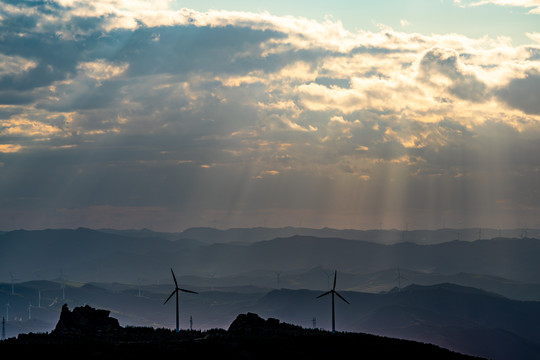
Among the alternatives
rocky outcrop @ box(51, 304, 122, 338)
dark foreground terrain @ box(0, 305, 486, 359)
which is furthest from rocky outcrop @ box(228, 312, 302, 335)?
rocky outcrop @ box(51, 304, 122, 338)

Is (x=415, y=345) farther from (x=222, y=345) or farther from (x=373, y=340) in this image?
(x=222, y=345)

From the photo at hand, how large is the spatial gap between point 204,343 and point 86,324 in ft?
119

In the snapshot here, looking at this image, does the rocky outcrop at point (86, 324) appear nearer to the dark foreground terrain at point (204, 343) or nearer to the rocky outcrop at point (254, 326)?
the dark foreground terrain at point (204, 343)

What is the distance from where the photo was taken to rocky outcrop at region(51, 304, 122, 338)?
133625 millimetres

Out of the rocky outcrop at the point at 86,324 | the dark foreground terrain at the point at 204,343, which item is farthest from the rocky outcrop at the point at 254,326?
the rocky outcrop at the point at 86,324

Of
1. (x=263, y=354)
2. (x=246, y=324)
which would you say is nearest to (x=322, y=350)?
(x=263, y=354)

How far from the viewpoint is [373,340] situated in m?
136

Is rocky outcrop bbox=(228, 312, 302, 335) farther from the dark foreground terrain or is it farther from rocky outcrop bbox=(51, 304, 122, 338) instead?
rocky outcrop bbox=(51, 304, 122, 338)

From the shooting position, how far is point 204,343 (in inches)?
4564

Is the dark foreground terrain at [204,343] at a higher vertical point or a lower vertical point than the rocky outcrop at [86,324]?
lower

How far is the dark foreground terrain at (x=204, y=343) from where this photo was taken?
359 feet

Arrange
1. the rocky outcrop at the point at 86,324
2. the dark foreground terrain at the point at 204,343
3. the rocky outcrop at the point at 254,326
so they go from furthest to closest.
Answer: the rocky outcrop at the point at 254,326
the rocky outcrop at the point at 86,324
the dark foreground terrain at the point at 204,343

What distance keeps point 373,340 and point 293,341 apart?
20.1 m

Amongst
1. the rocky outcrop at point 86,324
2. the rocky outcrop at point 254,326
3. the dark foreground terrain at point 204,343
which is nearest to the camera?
the dark foreground terrain at point 204,343
